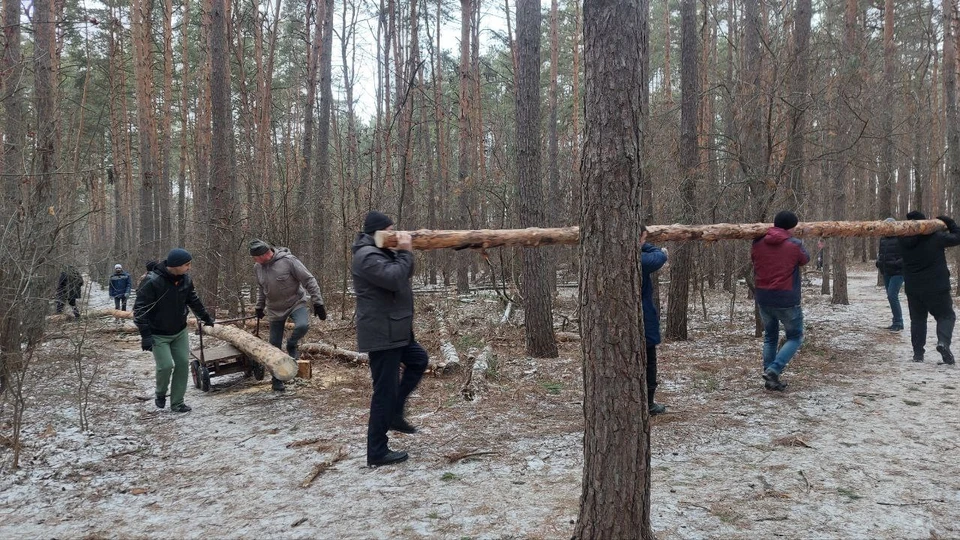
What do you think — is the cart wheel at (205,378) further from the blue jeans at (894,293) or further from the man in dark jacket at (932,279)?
the blue jeans at (894,293)

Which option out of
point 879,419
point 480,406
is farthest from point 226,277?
point 879,419

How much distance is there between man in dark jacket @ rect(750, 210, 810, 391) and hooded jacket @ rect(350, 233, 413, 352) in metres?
4.00

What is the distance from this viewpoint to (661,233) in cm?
559

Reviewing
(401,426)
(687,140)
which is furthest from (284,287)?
(687,140)

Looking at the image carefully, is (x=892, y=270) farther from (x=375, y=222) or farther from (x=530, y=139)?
(x=375, y=222)

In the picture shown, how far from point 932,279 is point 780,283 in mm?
2524

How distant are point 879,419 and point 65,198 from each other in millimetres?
8387

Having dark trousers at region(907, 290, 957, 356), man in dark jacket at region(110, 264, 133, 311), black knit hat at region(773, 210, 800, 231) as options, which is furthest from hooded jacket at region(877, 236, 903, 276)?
man in dark jacket at region(110, 264, 133, 311)

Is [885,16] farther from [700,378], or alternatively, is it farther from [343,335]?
[343,335]

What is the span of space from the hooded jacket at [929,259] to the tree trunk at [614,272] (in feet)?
20.9

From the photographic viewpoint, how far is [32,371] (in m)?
5.23

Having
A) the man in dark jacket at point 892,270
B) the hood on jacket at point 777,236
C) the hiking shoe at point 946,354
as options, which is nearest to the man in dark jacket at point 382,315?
the hood on jacket at point 777,236

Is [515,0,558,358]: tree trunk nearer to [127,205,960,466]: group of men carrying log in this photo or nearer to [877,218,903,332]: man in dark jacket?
[127,205,960,466]: group of men carrying log

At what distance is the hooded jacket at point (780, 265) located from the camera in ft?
19.6
